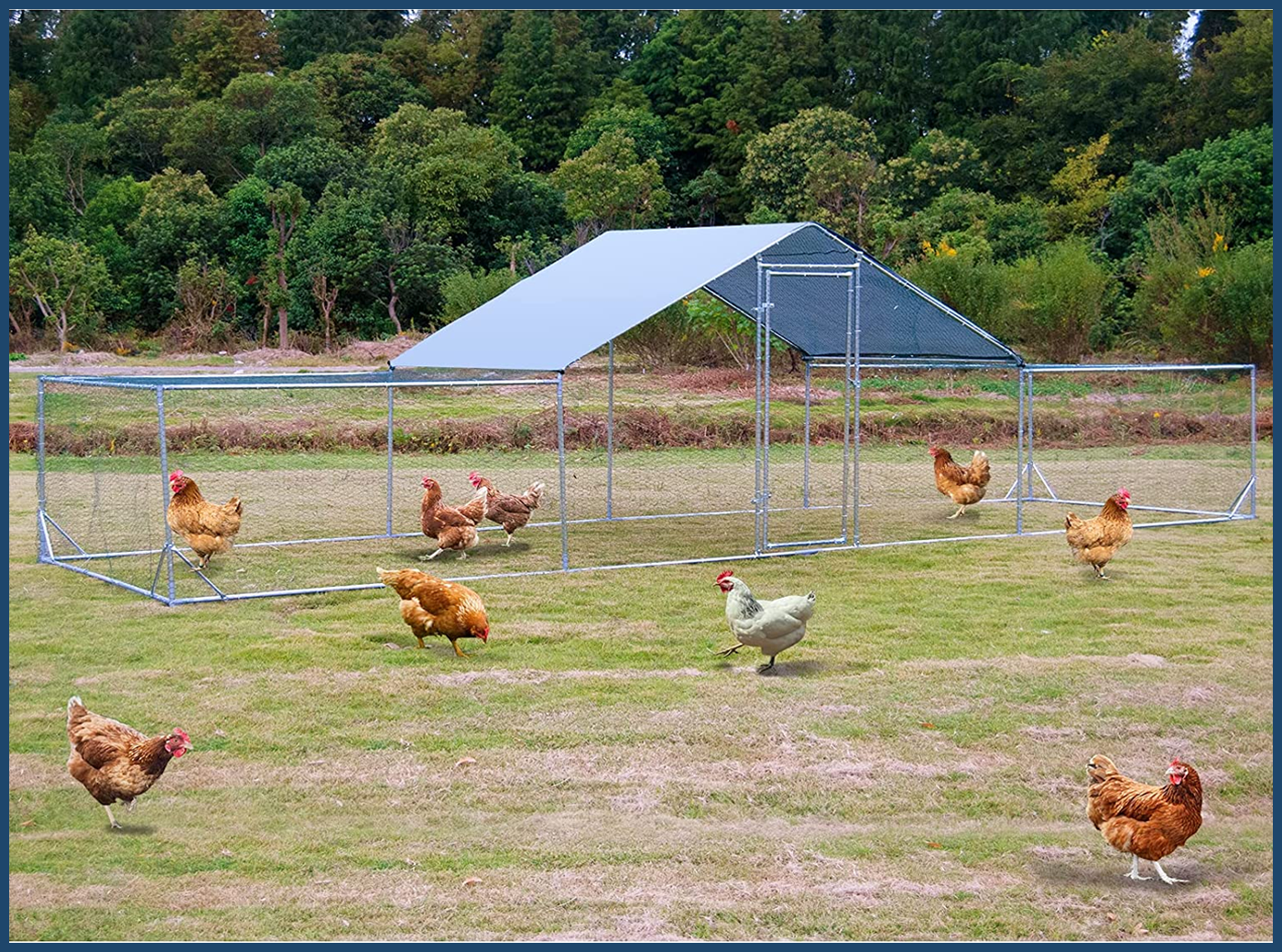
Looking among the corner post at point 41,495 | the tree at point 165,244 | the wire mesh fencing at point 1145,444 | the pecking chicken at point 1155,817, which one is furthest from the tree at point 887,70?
the pecking chicken at point 1155,817

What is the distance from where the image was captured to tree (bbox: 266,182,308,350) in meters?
29.2

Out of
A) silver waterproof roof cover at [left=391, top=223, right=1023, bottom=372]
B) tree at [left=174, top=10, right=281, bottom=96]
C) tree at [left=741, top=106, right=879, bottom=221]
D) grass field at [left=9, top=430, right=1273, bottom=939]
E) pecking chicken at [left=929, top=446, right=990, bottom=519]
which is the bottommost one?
grass field at [left=9, top=430, right=1273, bottom=939]

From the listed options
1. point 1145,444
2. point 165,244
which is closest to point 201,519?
point 1145,444

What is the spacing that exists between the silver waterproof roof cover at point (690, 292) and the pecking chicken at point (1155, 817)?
5.81 m

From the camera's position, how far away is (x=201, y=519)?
10648mm

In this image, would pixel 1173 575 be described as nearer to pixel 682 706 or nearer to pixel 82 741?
pixel 682 706

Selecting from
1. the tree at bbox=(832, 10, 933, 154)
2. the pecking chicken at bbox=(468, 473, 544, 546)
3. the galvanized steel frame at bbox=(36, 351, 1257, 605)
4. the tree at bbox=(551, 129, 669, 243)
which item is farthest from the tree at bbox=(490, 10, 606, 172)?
the pecking chicken at bbox=(468, 473, 544, 546)

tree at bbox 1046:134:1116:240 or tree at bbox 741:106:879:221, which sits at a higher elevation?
tree at bbox 741:106:879:221

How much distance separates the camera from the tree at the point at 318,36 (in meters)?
41.6

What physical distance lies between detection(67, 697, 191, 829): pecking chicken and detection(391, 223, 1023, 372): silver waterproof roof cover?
5.00 metres

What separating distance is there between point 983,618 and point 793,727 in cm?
292

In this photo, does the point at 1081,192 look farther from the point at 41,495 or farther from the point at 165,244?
the point at 41,495

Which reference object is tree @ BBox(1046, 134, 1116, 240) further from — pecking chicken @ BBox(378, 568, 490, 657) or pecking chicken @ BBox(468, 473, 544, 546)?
pecking chicken @ BBox(378, 568, 490, 657)

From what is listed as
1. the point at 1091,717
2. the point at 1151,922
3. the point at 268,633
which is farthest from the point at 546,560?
the point at 1151,922
